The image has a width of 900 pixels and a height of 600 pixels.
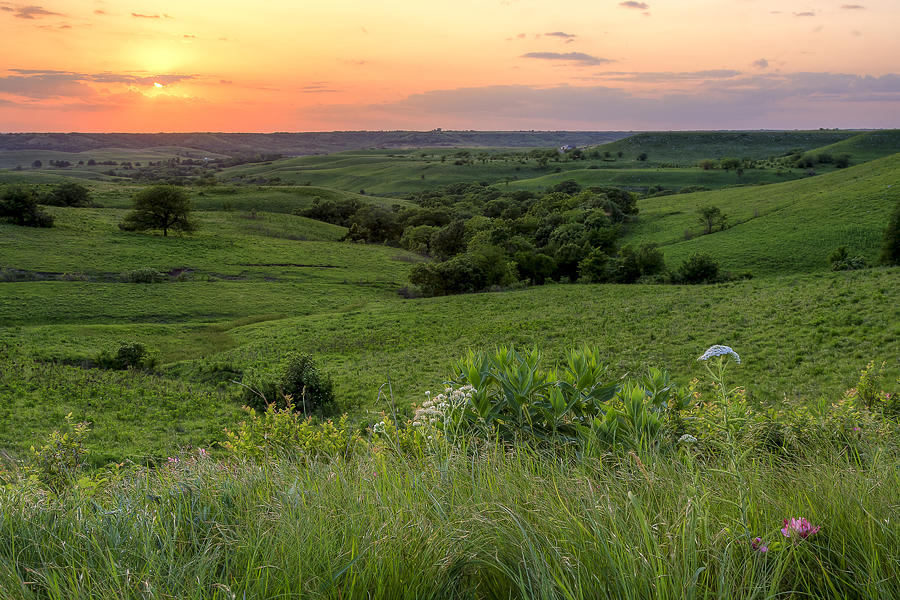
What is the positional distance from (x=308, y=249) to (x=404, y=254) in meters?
14.3

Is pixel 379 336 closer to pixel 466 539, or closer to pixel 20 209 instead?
pixel 466 539

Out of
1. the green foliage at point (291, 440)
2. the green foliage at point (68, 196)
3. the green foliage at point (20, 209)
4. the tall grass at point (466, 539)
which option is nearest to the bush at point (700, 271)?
the green foliage at point (291, 440)

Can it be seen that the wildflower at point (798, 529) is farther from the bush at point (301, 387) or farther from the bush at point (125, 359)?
the bush at point (125, 359)

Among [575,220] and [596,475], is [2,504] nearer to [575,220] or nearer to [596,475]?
[596,475]

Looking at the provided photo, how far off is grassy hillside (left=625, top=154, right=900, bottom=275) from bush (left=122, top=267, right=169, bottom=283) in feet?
178

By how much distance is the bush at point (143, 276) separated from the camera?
53156mm

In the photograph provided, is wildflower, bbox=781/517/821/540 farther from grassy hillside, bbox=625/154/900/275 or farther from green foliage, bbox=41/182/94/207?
green foliage, bbox=41/182/94/207

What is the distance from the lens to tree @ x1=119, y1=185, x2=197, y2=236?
72.2 m

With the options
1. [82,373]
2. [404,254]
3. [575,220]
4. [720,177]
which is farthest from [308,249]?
[720,177]

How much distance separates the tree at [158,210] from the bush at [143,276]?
837 inches

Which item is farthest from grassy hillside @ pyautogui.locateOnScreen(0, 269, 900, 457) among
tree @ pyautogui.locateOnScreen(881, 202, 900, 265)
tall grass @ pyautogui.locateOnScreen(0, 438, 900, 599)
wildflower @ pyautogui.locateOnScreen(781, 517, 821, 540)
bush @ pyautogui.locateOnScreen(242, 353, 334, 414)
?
tree @ pyautogui.locateOnScreen(881, 202, 900, 265)

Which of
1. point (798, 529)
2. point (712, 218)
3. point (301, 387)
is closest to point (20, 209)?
point (301, 387)

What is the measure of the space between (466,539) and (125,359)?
3116 centimetres

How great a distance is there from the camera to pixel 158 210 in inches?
2859
